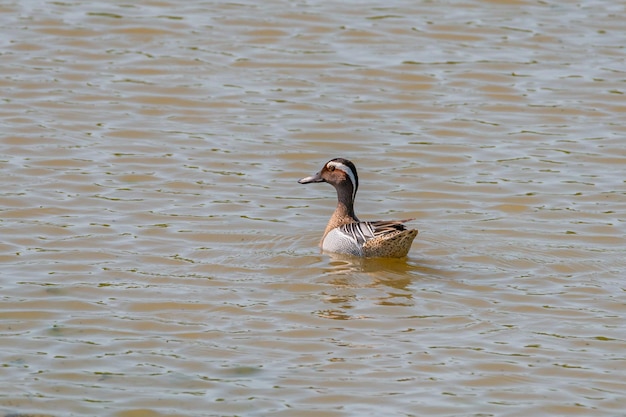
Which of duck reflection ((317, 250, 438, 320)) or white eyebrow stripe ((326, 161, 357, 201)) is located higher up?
white eyebrow stripe ((326, 161, 357, 201))

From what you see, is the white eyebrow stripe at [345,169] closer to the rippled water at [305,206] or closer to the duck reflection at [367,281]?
the rippled water at [305,206]

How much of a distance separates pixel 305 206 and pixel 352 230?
57.0 inches

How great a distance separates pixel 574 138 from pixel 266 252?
469cm

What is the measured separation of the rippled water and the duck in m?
0.16

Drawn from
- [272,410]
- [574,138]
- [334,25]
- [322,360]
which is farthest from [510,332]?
[334,25]

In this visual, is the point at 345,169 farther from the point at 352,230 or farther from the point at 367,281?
the point at 367,281

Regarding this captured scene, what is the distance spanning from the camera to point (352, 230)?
36.4ft

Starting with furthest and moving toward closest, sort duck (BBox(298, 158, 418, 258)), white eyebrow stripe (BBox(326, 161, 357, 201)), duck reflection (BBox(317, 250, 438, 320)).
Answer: white eyebrow stripe (BBox(326, 161, 357, 201)), duck (BBox(298, 158, 418, 258)), duck reflection (BBox(317, 250, 438, 320))

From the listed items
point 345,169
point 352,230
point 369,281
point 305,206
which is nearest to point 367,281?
point 369,281

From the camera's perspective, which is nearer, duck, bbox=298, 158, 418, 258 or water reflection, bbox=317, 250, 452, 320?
water reflection, bbox=317, 250, 452, 320

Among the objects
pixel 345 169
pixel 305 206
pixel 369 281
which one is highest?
pixel 345 169

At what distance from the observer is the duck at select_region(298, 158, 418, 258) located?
10.7m

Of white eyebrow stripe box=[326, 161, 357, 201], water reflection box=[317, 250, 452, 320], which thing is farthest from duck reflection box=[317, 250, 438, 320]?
white eyebrow stripe box=[326, 161, 357, 201]

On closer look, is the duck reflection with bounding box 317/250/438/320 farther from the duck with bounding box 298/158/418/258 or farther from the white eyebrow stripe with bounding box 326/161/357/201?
the white eyebrow stripe with bounding box 326/161/357/201
